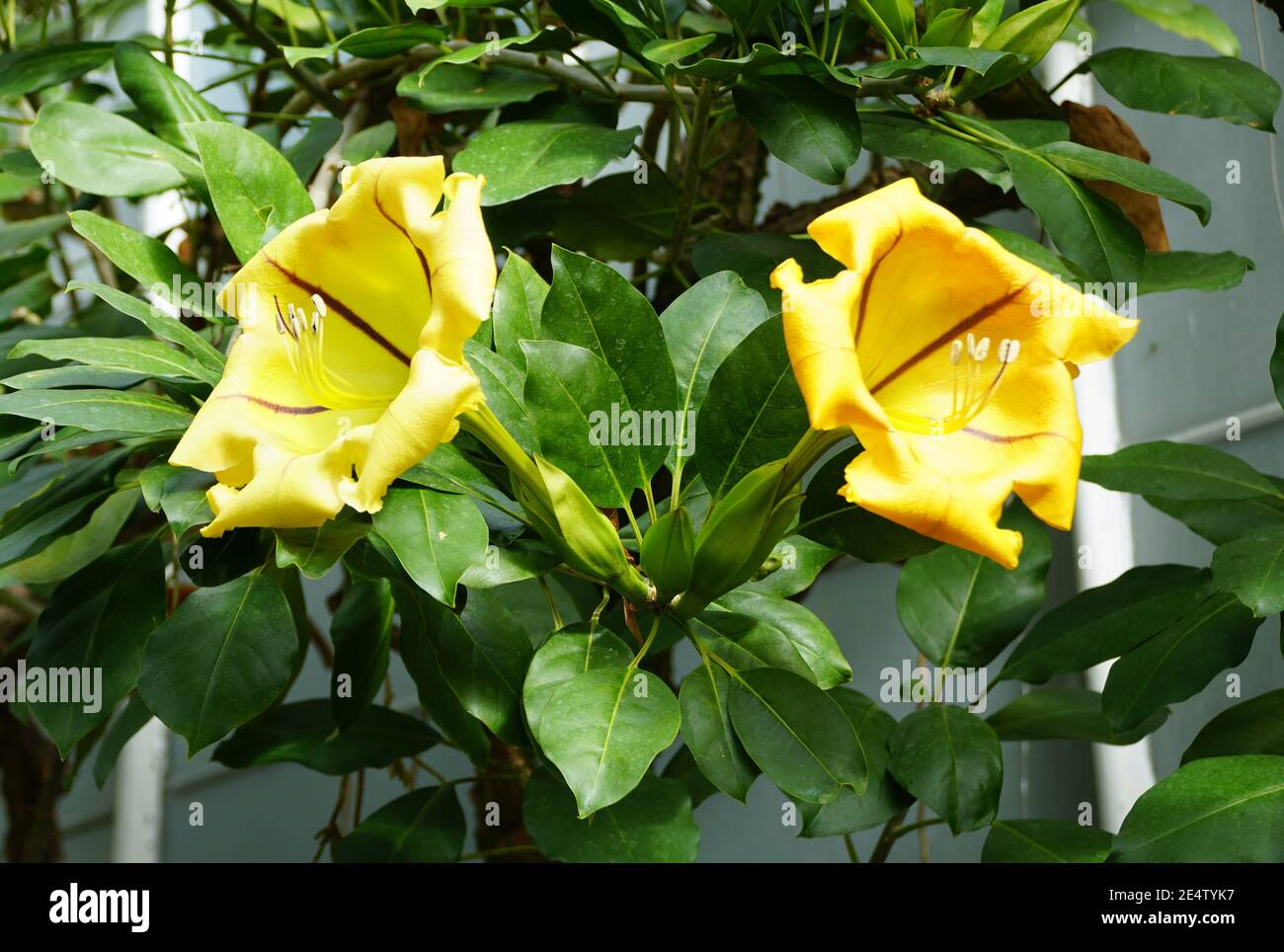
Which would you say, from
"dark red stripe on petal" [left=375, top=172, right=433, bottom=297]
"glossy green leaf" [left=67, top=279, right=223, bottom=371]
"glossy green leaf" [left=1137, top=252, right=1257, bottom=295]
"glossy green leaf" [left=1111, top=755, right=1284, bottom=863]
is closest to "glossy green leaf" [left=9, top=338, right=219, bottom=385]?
"glossy green leaf" [left=67, top=279, right=223, bottom=371]

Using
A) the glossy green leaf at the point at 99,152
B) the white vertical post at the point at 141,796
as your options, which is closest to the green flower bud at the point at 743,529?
the glossy green leaf at the point at 99,152

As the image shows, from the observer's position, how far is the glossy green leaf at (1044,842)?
1.09m

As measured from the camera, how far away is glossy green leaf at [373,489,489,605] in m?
0.78

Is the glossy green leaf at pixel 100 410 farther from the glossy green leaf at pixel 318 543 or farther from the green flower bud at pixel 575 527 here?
the green flower bud at pixel 575 527

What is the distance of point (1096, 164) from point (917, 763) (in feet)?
1.73

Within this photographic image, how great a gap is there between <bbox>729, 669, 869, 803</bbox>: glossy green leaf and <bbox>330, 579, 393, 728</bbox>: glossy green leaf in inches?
16.7

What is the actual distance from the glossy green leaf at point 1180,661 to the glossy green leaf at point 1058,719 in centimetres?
15

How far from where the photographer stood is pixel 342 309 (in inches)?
32.4

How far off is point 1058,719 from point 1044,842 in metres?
0.19

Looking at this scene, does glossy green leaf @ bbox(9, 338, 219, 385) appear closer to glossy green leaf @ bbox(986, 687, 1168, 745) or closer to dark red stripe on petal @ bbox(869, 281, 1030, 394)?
dark red stripe on petal @ bbox(869, 281, 1030, 394)

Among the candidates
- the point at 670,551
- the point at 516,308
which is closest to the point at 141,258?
the point at 516,308

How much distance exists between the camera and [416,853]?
1.18 m

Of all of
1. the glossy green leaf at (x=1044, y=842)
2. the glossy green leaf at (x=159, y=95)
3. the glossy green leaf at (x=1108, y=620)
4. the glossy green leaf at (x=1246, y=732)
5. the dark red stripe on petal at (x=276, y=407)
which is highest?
the glossy green leaf at (x=159, y=95)
